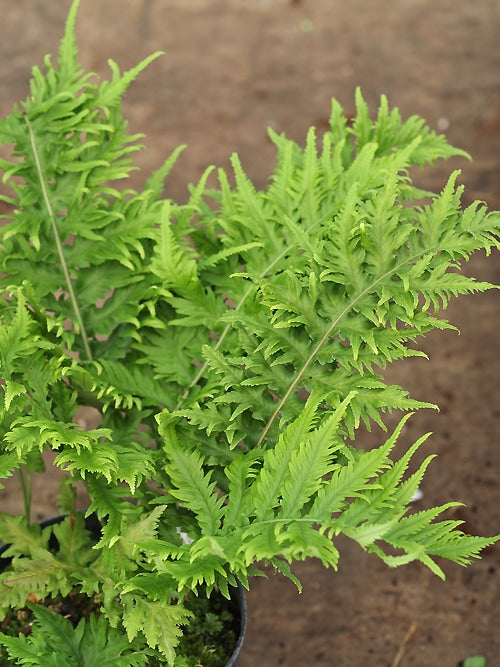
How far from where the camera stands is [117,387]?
1703mm

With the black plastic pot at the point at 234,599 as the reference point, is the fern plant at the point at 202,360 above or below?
above

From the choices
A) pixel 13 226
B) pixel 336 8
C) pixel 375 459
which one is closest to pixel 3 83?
pixel 336 8

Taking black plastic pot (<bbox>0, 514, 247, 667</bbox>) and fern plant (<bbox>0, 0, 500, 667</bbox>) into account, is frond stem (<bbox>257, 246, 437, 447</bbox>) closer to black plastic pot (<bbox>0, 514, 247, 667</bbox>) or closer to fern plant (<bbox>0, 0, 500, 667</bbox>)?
fern plant (<bbox>0, 0, 500, 667</bbox>)

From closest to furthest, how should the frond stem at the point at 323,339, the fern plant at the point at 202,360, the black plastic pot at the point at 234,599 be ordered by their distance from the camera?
the fern plant at the point at 202,360, the frond stem at the point at 323,339, the black plastic pot at the point at 234,599

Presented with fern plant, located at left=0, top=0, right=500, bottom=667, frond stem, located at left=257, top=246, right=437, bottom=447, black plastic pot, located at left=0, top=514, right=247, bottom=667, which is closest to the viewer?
fern plant, located at left=0, top=0, right=500, bottom=667

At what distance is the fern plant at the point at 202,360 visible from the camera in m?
1.36

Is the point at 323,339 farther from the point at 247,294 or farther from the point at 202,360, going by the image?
the point at 202,360

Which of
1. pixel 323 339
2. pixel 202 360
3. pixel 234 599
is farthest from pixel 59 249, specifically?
pixel 234 599

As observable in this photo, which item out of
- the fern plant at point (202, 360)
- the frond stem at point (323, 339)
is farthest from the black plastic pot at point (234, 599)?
the frond stem at point (323, 339)

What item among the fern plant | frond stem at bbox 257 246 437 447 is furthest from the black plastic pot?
frond stem at bbox 257 246 437 447

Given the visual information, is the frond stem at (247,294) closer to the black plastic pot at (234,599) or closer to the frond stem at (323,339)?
the frond stem at (323,339)

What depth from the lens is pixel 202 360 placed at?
179 centimetres

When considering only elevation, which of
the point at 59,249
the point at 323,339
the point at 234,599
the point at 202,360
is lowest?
the point at 234,599

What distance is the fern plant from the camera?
1356 mm
